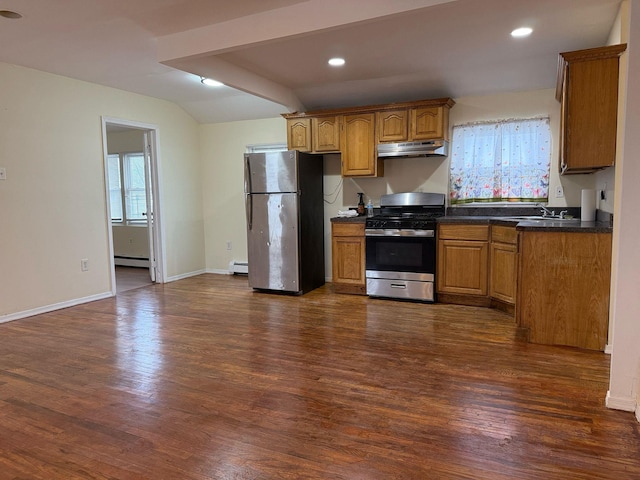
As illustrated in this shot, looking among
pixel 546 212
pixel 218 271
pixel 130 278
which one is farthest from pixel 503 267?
pixel 130 278

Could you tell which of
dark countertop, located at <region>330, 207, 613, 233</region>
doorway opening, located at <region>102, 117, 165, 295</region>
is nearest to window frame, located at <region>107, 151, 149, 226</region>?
doorway opening, located at <region>102, 117, 165, 295</region>

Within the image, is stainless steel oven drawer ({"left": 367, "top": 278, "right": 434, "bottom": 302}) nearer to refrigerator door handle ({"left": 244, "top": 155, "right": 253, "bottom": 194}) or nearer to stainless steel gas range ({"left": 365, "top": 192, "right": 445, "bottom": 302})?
stainless steel gas range ({"left": 365, "top": 192, "right": 445, "bottom": 302})

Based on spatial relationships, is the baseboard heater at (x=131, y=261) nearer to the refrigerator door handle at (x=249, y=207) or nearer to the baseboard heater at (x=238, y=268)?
the baseboard heater at (x=238, y=268)

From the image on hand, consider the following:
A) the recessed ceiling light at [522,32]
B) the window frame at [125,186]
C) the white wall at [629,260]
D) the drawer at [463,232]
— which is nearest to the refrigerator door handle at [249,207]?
the drawer at [463,232]

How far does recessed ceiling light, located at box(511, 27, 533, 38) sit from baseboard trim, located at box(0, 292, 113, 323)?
15.8 feet

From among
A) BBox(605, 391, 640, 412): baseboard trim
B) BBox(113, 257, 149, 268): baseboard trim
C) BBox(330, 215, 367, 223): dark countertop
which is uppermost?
BBox(330, 215, 367, 223): dark countertop

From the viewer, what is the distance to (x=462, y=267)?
14.2ft

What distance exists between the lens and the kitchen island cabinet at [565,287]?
9.85 ft

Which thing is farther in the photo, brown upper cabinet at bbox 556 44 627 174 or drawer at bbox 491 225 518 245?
drawer at bbox 491 225 518 245

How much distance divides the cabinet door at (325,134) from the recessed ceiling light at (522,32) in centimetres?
211

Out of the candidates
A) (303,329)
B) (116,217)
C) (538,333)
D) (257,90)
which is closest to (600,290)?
(538,333)

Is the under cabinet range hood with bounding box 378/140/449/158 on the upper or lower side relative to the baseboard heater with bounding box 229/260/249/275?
upper

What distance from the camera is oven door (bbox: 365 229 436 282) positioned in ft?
14.6

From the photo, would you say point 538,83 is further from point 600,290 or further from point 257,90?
point 257,90
